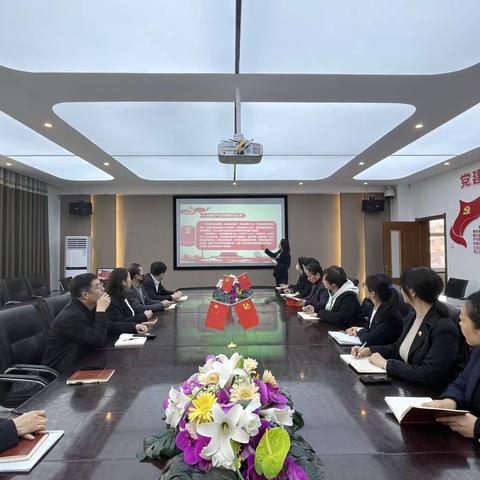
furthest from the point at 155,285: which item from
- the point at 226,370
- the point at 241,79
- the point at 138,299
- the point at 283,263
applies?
the point at 226,370

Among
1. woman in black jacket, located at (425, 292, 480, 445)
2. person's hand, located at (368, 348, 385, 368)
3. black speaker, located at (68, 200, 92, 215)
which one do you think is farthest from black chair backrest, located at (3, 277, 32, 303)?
woman in black jacket, located at (425, 292, 480, 445)

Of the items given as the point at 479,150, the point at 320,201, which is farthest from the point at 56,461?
the point at 320,201

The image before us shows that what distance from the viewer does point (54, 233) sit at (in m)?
7.74

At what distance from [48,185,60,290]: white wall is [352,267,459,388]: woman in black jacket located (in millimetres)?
7316

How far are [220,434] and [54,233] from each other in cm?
802

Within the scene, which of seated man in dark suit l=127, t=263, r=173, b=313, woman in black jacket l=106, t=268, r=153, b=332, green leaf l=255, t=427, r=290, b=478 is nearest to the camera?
green leaf l=255, t=427, r=290, b=478

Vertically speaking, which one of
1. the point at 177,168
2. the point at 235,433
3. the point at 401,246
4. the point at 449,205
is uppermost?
the point at 177,168

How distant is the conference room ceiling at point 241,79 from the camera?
2082 mm

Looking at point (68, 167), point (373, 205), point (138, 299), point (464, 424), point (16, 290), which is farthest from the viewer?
point (373, 205)

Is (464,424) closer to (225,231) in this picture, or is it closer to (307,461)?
(307,461)

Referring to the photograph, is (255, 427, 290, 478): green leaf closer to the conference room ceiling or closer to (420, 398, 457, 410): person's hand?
(420, 398, 457, 410): person's hand

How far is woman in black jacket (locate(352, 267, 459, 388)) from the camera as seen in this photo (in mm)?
1599

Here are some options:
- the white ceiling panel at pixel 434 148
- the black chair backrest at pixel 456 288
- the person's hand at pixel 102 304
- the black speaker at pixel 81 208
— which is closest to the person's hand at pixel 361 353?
the person's hand at pixel 102 304

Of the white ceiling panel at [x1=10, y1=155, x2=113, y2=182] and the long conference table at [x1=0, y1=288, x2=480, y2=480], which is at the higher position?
the white ceiling panel at [x1=10, y1=155, x2=113, y2=182]
